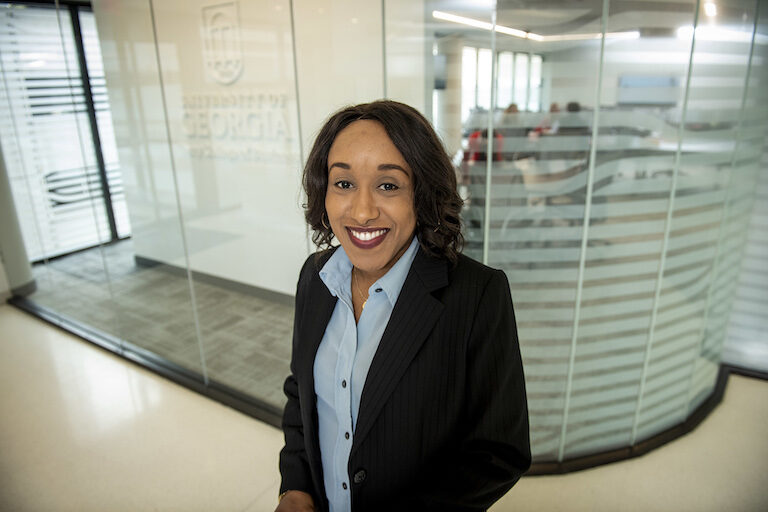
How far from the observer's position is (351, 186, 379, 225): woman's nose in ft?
3.76

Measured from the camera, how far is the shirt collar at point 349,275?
48.6 inches

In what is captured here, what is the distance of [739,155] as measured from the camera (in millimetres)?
2855

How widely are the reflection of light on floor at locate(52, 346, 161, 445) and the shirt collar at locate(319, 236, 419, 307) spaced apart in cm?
305

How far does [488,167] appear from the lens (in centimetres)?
255

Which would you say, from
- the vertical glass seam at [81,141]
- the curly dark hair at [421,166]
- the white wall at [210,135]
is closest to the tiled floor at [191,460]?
the vertical glass seam at [81,141]

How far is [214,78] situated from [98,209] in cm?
200

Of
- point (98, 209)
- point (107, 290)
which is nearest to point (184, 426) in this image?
point (107, 290)

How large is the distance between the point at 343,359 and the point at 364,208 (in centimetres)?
41

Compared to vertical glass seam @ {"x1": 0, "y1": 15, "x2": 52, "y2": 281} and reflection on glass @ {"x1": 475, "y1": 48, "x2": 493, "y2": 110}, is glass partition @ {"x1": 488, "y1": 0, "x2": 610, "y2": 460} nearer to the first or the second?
reflection on glass @ {"x1": 475, "y1": 48, "x2": 493, "y2": 110}

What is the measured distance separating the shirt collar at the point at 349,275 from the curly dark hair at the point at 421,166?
6 cm

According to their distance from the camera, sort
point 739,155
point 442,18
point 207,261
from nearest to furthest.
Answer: point 442,18 → point 739,155 → point 207,261

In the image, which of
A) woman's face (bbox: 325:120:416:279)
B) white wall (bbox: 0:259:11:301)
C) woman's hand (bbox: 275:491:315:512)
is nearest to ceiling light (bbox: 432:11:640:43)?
woman's face (bbox: 325:120:416:279)

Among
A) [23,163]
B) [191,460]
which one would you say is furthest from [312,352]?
[23,163]

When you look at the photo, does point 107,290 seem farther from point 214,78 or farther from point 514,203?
point 514,203
